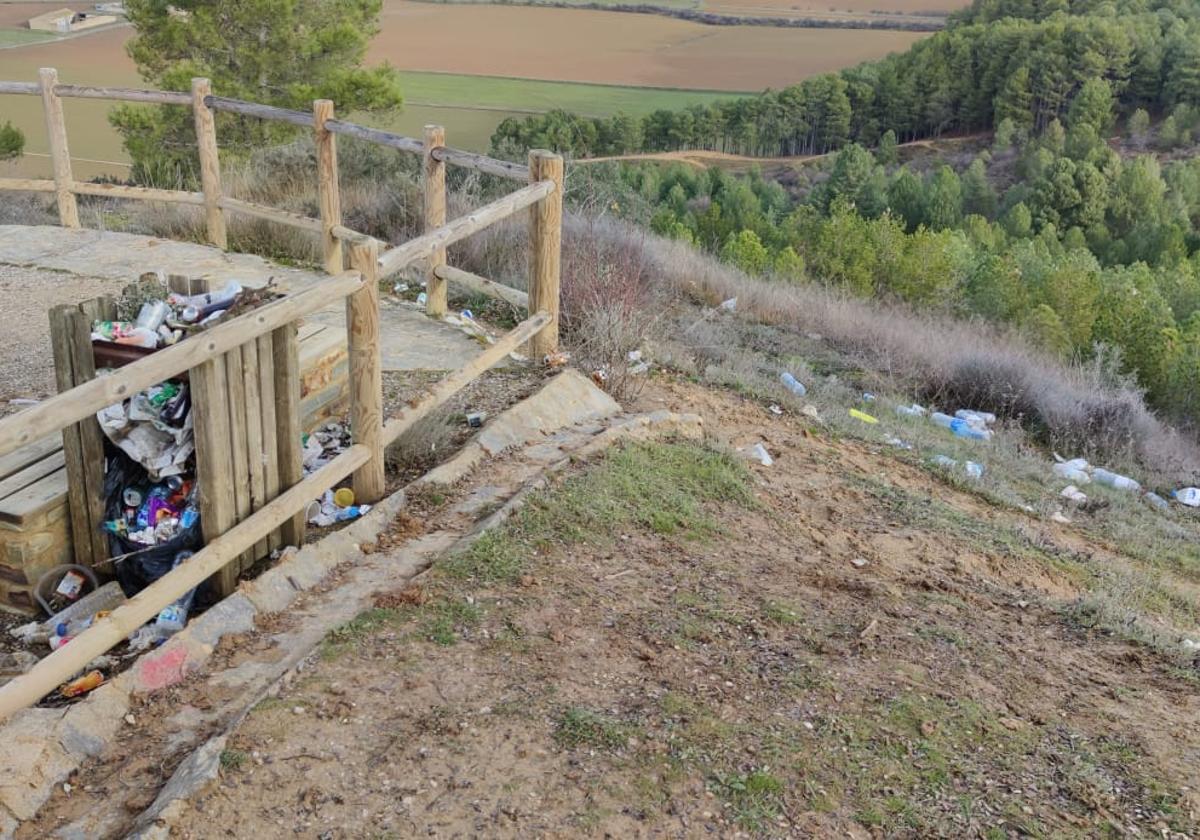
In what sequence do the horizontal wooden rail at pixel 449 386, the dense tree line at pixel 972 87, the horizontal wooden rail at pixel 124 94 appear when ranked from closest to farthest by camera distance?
1. the horizontal wooden rail at pixel 449 386
2. the horizontal wooden rail at pixel 124 94
3. the dense tree line at pixel 972 87

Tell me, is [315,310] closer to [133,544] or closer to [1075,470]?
[133,544]

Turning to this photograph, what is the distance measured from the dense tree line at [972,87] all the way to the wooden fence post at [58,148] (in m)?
62.7

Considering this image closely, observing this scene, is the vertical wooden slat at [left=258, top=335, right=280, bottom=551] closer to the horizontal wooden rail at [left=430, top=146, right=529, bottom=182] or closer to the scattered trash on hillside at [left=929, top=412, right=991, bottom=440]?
the horizontal wooden rail at [left=430, top=146, right=529, bottom=182]

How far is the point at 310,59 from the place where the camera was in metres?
21.5

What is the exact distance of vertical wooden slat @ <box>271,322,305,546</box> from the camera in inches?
186

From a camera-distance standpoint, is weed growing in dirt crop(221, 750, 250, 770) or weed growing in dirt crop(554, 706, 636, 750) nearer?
weed growing in dirt crop(221, 750, 250, 770)

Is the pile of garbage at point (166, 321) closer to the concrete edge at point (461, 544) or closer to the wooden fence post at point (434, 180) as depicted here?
the concrete edge at point (461, 544)

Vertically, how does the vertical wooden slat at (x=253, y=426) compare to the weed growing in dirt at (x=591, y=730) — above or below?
above

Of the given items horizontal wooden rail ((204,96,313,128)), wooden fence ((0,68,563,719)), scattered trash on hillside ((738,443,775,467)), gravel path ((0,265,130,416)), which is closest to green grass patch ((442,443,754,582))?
scattered trash on hillside ((738,443,775,467))

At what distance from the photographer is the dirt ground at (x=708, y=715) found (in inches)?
131

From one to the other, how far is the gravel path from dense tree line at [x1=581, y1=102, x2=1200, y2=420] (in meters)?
9.67

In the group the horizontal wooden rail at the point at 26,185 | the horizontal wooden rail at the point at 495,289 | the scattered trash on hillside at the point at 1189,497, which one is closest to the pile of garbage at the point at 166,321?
the horizontal wooden rail at the point at 495,289

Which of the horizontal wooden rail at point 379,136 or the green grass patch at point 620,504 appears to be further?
the horizontal wooden rail at point 379,136

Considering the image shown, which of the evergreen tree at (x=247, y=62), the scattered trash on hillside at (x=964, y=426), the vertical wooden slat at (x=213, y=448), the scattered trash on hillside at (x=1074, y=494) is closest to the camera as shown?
the vertical wooden slat at (x=213, y=448)
